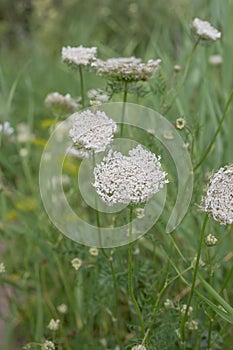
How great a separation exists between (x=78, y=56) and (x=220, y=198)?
0.34 m

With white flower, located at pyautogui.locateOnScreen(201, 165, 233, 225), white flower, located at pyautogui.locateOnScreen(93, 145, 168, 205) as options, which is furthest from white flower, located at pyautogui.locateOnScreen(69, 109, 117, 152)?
white flower, located at pyautogui.locateOnScreen(201, 165, 233, 225)

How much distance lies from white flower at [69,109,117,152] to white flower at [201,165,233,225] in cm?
14

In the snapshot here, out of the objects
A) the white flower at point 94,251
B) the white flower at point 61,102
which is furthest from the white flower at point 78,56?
the white flower at point 94,251

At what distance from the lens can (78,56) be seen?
2.60 ft

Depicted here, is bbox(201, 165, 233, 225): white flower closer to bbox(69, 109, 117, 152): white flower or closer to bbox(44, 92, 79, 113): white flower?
bbox(69, 109, 117, 152): white flower

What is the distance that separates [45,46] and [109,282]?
303 cm

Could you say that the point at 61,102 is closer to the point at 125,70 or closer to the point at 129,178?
the point at 125,70

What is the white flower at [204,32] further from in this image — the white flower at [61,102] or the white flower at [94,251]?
the white flower at [94,251]

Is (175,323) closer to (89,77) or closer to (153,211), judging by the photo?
(153,211)

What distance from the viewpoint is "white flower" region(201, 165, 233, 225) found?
0.56 metres

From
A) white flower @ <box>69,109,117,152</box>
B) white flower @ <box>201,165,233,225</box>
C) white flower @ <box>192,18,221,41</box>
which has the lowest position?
white flower @ <box>201,165,233,225</box>

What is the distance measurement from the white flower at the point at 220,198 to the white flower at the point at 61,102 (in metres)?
0.40

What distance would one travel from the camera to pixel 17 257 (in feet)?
4.00

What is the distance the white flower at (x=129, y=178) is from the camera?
56 cm
